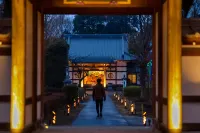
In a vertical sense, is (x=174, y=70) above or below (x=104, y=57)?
below

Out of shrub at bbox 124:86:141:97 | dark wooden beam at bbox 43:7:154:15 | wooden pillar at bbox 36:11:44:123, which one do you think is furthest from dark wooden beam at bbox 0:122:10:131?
shrub at bbox 124:86:141:97

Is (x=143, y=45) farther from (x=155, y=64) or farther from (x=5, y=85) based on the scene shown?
(x=5, y=85)

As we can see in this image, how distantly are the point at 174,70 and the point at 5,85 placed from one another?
4.67m

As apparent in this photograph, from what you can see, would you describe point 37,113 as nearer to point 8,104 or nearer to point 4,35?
point 8,104

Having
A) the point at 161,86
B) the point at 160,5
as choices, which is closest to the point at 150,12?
the point at 160,5

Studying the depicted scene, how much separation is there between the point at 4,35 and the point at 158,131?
5310 mm

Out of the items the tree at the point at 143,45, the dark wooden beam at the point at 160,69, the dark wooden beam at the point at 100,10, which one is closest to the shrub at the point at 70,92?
the tree at the point at 143,45

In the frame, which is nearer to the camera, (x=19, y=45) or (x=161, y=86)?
(x=19, y=45)

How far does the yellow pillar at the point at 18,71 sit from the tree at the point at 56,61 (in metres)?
21.1

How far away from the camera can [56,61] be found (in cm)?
3412

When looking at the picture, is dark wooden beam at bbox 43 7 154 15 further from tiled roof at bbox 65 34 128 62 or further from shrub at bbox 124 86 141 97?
tiled roof at bbox 65 34 128 62

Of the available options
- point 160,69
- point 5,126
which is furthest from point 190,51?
point 5,126

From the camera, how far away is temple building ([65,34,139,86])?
190ft

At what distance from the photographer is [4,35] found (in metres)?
12.2
